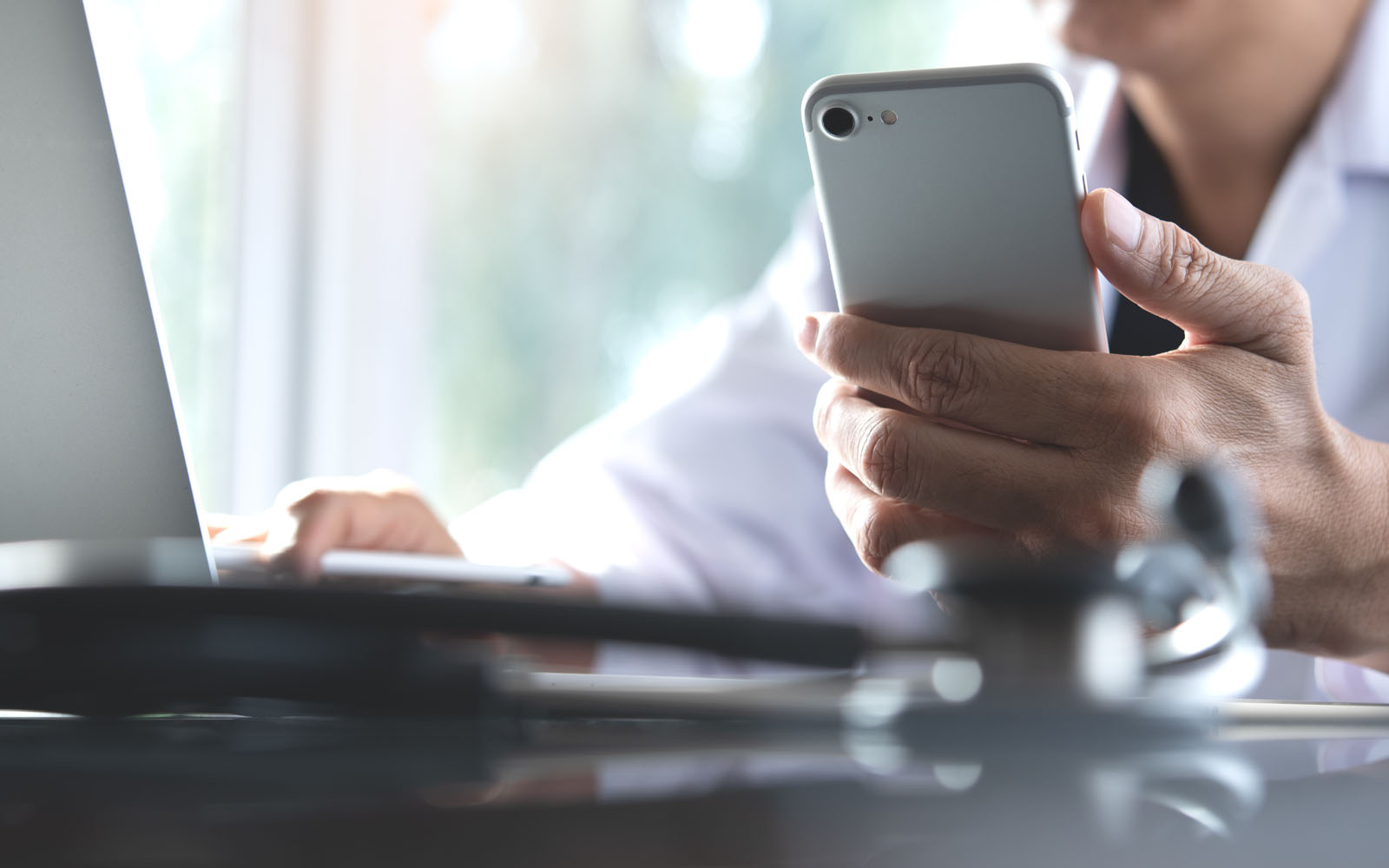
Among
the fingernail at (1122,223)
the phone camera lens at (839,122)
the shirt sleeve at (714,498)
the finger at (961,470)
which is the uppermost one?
the phone camera lens at (839,122)

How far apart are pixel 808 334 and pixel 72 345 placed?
0.25 meters

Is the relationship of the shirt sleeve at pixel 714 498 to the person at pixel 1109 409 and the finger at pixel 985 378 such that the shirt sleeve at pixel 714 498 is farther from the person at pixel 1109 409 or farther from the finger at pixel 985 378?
the finger at pixel 985 378

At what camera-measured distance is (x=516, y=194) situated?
1.30 metres

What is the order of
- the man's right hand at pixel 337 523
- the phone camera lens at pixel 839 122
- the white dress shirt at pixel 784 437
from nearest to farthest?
the phone camera lens at pixel 839 122
the man's right hand at pixel 337 523
the white dress shirt at pixel 784 437

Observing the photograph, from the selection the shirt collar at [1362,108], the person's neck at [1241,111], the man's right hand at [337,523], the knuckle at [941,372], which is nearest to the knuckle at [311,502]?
the man's right hand at [337,523]

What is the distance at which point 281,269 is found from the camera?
112 centimetres

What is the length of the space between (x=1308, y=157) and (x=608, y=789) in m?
0.69

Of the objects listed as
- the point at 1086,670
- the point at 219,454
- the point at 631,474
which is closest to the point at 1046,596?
the point at 1086,670

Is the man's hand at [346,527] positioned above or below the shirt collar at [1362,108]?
below

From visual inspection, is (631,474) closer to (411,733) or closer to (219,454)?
(411,733)

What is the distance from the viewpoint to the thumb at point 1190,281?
0.34 meters

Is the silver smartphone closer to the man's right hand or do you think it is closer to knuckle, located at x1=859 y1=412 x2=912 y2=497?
knuckle, located at x1=859 y1=412 x2=912 y2=497

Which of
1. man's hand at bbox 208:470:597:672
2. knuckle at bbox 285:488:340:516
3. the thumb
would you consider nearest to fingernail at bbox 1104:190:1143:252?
the thumb

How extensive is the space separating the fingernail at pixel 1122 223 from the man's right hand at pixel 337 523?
322mm
